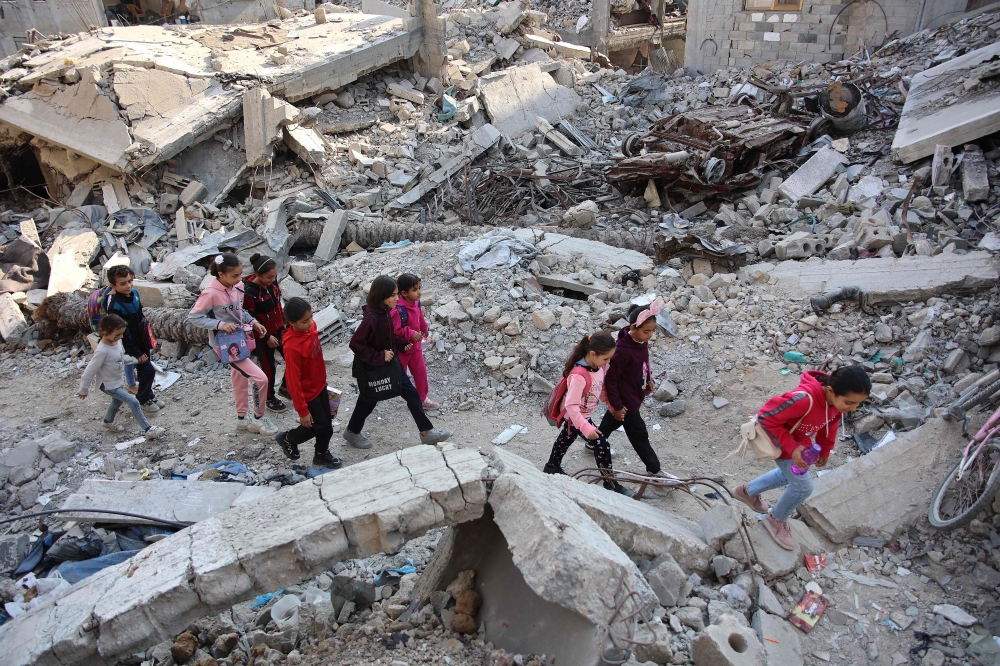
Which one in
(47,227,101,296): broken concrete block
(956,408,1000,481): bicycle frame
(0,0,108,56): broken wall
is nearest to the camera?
(956,408,1000,481): bicycle frame

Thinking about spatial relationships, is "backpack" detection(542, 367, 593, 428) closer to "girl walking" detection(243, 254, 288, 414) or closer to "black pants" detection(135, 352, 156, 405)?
"girl walking" detection(243, 254, 288, 414)

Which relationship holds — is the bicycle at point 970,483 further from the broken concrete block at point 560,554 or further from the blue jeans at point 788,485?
the broken concrete block at point 560,554

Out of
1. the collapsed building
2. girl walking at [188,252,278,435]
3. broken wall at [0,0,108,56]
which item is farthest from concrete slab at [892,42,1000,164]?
broken wall at [0,0,108,56]

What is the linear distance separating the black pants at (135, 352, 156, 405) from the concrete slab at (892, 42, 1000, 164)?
30.5 ft

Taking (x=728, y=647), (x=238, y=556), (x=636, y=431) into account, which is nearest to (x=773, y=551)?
(x=728, y=647)

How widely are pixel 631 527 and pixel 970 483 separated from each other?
214cm

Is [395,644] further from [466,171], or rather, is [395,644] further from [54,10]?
[54,10]

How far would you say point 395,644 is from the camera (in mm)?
2910

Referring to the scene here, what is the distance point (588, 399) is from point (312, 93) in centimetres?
1058

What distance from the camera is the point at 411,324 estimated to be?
506cm

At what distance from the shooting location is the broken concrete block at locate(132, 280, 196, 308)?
7.23m

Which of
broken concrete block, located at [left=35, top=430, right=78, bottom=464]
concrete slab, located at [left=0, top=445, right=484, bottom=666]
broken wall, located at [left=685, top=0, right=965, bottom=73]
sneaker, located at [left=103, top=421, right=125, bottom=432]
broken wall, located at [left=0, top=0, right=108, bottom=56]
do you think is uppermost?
broken wall, located at [left=0, top=0, right=108, bottom=56]

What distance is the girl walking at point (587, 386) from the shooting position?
3.81 metres

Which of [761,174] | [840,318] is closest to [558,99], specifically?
[761,174]
